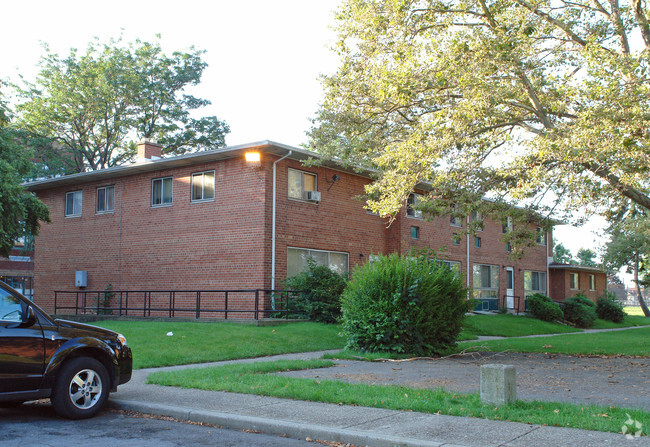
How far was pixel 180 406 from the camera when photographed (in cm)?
801

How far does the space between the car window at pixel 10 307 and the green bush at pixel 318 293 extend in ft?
39.9

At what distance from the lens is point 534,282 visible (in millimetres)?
37312

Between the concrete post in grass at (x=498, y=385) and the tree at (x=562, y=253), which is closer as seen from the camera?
the concrete post in grass at (x=498, y=385)

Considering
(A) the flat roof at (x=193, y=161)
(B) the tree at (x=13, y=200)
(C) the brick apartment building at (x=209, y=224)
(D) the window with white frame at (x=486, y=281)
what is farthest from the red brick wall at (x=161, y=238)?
(D) the window with white frame at (x=486, y=281)

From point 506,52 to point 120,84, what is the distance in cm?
2969

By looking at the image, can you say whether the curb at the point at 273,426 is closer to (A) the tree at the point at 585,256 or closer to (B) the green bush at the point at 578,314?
(B) the green bush at the point at 578,314

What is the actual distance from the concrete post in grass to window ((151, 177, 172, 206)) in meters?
17.2

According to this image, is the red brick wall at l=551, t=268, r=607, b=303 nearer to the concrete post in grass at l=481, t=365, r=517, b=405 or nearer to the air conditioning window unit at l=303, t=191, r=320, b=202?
the air conditioning window unit at l=303, t=191, r=320, b=202

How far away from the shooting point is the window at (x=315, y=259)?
2144 cm

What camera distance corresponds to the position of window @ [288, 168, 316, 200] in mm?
21650

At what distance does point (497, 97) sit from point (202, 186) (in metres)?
12.0

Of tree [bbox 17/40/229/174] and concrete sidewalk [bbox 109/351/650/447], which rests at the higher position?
tree [bbox 17/40/229/174]

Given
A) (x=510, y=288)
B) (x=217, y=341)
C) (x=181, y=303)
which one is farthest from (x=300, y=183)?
(x=510, y=288)

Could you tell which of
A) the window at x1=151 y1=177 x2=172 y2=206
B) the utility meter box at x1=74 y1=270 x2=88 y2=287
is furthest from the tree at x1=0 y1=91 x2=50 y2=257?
the window at x1=151 y1=177 x2=172 y2=206
